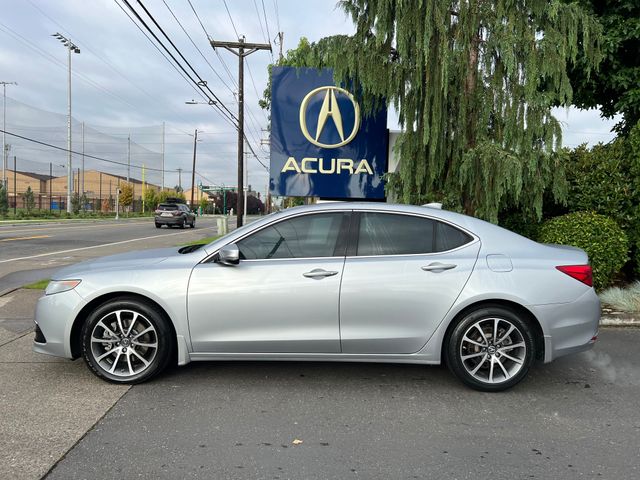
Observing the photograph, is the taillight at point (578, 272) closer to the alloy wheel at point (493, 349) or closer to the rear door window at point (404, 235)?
the alloy wheel at point (493, 349)

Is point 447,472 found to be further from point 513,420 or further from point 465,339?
point 465,339

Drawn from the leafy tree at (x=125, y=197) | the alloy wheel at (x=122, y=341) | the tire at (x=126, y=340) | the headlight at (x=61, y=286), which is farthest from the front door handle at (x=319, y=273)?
the leafy tree at (x=125, y=197)

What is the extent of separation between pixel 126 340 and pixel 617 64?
9.63 m

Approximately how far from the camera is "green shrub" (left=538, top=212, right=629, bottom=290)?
22.6 ft

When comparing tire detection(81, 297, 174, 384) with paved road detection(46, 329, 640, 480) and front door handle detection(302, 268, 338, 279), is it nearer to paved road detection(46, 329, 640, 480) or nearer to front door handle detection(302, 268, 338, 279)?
paved road detection(46, 329, 640, 480)

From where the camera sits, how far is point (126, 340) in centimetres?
402

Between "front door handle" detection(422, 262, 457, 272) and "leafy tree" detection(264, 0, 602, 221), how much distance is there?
3.28m

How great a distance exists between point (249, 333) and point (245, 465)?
1.21 metres

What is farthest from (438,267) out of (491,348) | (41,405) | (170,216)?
(170,216)

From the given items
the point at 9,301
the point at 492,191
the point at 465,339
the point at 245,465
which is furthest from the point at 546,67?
the point at 9,301

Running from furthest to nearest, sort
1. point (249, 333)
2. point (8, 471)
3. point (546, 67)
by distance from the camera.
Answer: point (546, 67)
point (249, 333)
point (8, 471)

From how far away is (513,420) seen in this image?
354cm

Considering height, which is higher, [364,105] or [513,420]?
[364,105]

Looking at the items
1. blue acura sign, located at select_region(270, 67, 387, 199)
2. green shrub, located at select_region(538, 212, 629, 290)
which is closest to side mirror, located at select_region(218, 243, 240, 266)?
green shrub, located at select_region(538, 212, 629, 290)
